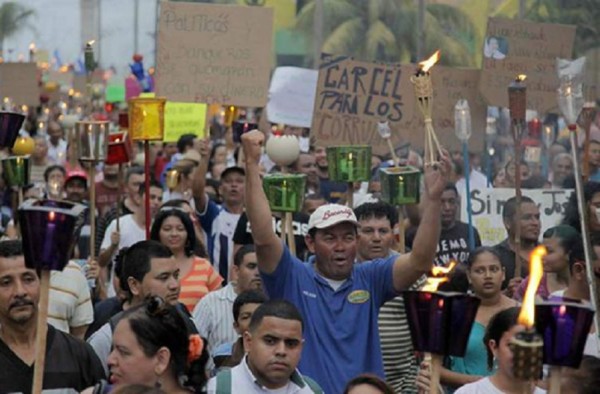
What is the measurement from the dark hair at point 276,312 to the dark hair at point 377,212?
2690 millimetres

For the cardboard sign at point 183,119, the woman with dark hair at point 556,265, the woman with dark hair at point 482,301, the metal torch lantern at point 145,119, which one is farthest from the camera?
the cardboard sign at point 183,119

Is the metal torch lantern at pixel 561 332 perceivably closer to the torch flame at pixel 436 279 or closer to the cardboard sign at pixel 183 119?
the torch flame at pixel 436 279

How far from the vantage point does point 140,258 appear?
8.37 meters

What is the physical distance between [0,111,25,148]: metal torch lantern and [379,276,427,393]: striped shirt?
7.98 ft

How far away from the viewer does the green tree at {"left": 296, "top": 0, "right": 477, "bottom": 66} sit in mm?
42250

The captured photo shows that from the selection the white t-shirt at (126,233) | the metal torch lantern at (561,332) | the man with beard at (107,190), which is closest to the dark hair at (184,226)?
the white t-shirt at (126,233)

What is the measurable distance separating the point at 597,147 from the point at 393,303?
685 centimetres

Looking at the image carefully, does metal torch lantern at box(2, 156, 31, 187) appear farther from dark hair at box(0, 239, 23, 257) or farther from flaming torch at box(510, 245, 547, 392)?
flaming torch at box(510, 245, 547, 392)

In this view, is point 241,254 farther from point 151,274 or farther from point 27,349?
point 27,349

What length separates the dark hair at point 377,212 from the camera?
9.52 m

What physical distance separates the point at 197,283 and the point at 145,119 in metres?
1.48

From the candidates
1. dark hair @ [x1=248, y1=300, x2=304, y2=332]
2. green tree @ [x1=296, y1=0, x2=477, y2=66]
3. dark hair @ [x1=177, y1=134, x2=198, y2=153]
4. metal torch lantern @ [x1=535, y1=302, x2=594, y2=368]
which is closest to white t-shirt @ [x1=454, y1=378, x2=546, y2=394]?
dark hair @ [x1=248, y1=300, x2=304, y2=332]

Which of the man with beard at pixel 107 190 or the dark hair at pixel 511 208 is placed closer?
the dark hair at pixel 511 208

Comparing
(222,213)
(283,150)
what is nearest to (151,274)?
(222,213)
